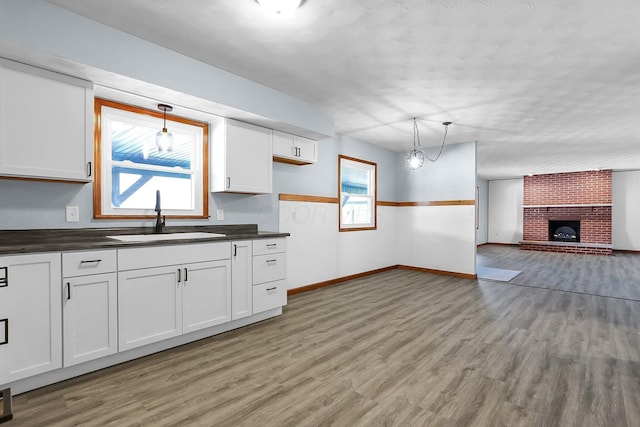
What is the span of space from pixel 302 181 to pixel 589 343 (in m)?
3.59

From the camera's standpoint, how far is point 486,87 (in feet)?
11.1

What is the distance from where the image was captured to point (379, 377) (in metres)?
2.26

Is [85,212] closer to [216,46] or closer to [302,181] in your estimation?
[216,46]

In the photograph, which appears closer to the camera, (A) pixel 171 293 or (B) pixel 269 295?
(A) pixel 171 293

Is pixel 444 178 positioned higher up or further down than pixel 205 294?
higher up

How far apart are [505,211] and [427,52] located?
10.1 m

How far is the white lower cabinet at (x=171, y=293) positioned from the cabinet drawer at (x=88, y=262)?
0.07 metres

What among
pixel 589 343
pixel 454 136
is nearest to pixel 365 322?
pixel 589 343

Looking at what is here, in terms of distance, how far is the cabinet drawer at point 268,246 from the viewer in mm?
3295

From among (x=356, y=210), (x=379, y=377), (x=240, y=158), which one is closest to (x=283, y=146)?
(x=240, y=158)

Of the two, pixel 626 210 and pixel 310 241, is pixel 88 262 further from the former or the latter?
pixel 626 210

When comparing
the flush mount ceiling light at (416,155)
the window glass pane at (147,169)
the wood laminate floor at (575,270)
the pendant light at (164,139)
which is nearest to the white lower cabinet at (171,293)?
the window glass pane at (147,169)

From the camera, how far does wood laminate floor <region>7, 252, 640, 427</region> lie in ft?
5.98

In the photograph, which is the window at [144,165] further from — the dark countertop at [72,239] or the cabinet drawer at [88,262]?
the cabinet drawer at [88,262]
